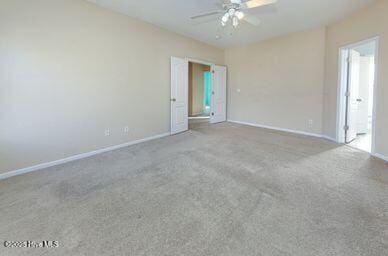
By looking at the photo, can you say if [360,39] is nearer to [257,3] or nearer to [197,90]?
[257,3]

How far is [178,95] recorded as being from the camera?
5648 millimetres

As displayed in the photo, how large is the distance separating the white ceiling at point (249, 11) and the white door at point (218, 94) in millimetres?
1535

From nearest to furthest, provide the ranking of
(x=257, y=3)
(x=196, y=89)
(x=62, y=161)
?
(x=257, y=3)
(x=62, y=161)
(x=196, y=89)

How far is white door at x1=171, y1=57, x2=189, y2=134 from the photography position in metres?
5.46

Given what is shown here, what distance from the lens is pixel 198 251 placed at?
1.51m

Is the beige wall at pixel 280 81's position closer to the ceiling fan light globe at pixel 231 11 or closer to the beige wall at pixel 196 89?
the beige wall at pixel 196 89

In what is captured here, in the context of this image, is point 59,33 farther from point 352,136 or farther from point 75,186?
point 352,136

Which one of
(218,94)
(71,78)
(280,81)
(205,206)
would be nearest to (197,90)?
(218,94)

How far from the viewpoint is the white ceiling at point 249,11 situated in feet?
12.0

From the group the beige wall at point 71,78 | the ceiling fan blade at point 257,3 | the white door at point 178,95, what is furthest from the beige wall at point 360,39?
the beige wall at point 71,78

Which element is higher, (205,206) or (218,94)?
(218,94)

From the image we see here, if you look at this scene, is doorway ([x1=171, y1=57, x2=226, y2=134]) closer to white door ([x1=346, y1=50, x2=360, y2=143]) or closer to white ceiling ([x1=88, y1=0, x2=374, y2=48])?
white ceiling ([x1=88, y1=0, x2=374, y2=48])

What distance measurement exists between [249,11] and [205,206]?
3.61 m

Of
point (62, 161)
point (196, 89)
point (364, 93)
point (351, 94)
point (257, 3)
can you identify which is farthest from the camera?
point (196, 89)
